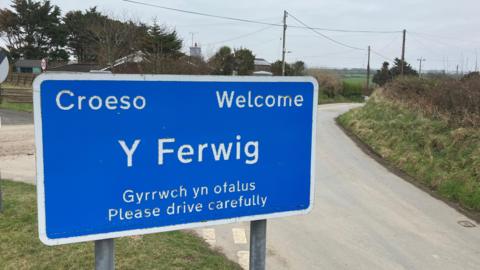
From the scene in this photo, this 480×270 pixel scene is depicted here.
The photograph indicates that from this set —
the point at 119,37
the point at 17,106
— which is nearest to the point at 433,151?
the point at 17,106

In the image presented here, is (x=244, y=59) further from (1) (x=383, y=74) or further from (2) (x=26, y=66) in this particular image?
(2) (x=26, y=66)

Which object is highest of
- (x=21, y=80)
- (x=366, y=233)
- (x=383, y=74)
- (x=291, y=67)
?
(x=291, y=67)

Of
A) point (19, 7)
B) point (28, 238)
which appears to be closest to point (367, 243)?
point (28, 238)

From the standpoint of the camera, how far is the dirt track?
9234 mm

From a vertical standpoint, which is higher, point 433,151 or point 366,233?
point 433,151

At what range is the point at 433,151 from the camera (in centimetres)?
1069

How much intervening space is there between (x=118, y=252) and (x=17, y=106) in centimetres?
2203

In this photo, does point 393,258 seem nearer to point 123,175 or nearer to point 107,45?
point 123,175

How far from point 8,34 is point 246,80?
6927cm

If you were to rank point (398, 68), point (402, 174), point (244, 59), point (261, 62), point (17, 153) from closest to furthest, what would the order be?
1. point (402, 174)
2. point (17, 153)
3. point (244, 59)
4. point (398, 68)
5. point (261, 62)

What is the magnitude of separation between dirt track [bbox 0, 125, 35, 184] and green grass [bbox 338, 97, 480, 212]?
8.13 meters

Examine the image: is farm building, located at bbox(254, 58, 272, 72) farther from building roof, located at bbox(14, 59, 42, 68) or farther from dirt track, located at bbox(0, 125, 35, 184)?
building roof, located at bbox(14, 59, 42, 68)

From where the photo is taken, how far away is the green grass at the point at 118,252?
4.28 metres

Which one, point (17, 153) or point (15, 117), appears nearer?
point (17, 153)
